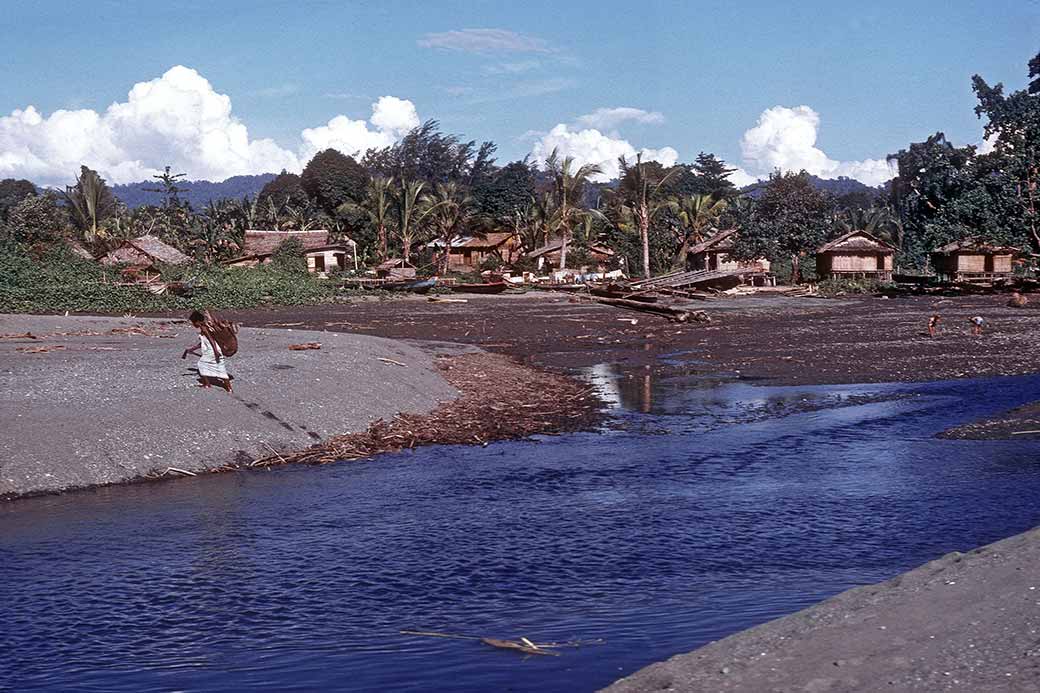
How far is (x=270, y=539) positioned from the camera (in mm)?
12594

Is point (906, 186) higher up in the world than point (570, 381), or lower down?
higher up

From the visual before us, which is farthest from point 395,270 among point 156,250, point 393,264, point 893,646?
point 893,646

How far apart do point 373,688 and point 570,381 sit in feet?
64.0

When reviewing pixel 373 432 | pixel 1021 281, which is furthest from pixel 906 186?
pixel 373 432

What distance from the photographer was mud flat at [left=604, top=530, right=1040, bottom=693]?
6.67 meters

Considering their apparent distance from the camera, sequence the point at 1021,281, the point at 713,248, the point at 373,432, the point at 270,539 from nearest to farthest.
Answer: the point at 270,539 → the point at 373,432 → the point at 1021,281 → the point at 713,248

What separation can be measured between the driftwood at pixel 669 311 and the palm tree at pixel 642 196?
79.6 ft

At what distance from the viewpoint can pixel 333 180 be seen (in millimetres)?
119125

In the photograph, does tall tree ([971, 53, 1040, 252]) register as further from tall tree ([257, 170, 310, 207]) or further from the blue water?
tall tree ([257, 170, 310, 207])

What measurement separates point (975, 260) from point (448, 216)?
133ft

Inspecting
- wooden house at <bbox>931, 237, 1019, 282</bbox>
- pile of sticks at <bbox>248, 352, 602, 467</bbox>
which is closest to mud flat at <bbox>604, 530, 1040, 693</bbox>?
pile of sticks at <bbox>248, 352, 602, 467</bbox>

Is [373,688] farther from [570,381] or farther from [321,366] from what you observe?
[570,381]

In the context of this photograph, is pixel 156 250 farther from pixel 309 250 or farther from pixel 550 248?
pixel 550 248

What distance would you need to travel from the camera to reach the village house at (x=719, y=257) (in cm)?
7944
